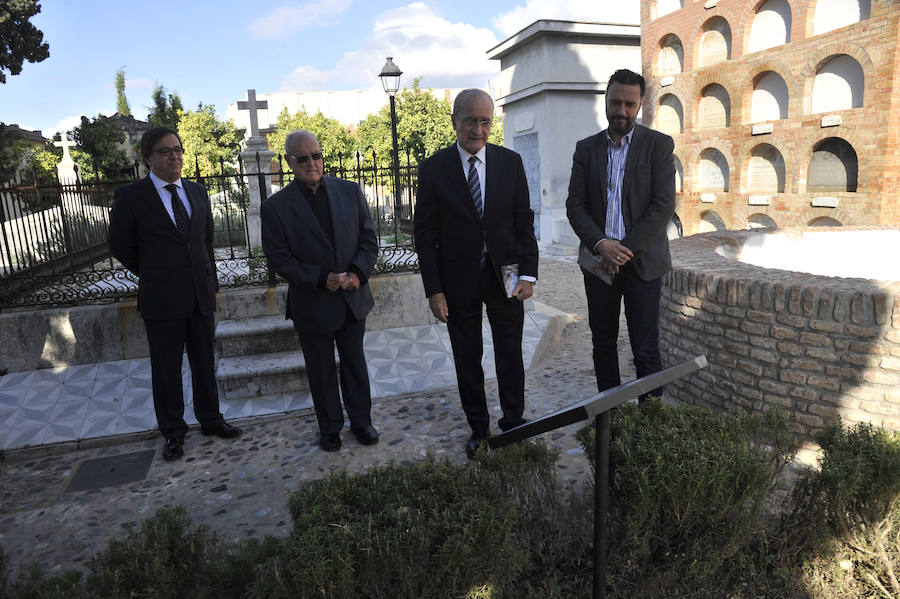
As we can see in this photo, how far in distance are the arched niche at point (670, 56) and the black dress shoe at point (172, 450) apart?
1425 cm

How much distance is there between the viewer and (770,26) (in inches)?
480

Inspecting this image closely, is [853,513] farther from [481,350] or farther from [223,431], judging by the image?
[223,431]

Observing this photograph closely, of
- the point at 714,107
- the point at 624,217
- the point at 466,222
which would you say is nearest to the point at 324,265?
the point at 466,222

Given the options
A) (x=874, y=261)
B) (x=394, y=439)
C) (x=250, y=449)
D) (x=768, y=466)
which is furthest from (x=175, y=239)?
(x=874, y=261)

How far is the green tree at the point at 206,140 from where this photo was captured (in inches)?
1000

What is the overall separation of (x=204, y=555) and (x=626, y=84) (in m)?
3.17

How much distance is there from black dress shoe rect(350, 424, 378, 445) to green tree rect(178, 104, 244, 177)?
23324 millimetres

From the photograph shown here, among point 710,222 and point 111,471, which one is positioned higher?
point 710,222

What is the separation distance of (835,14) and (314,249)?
1185 centimetres

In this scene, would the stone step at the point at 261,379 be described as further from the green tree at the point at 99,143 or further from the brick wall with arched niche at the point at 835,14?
the green tree at the point at 99,143

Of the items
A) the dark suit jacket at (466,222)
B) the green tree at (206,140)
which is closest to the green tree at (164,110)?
the green tree at (206,140)

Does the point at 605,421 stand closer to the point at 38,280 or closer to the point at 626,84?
the point at 626,84

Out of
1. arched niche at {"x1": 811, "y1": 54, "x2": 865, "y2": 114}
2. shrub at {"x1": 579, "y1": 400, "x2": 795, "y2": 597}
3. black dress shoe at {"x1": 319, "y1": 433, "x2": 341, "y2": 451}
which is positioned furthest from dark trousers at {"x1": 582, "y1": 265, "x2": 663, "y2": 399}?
arched niche at {"x1": 811, "y1": 54, "x2": 865, "y2": 114}

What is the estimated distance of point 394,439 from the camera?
14.0ft
